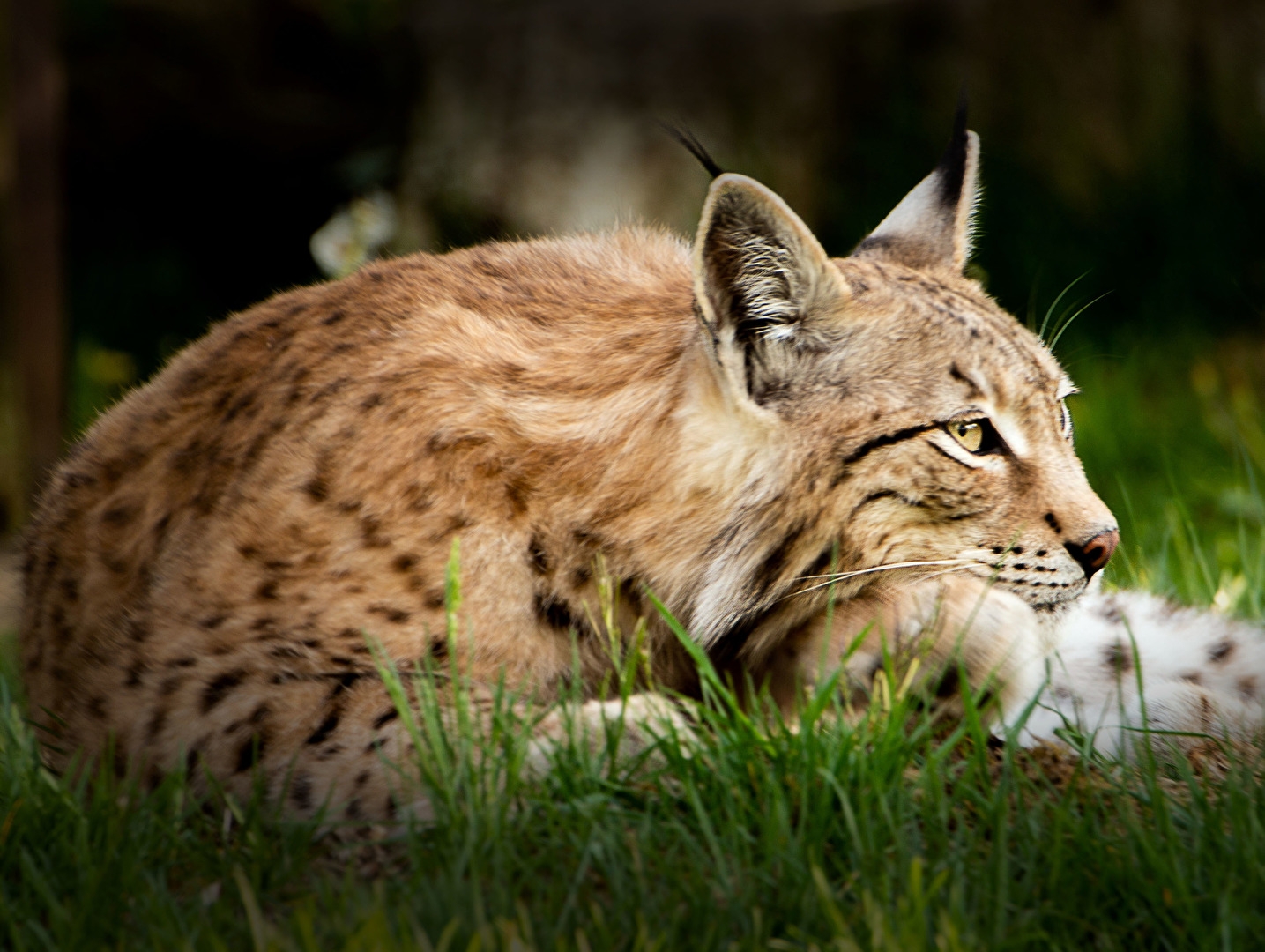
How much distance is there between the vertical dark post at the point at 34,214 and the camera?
484 cm

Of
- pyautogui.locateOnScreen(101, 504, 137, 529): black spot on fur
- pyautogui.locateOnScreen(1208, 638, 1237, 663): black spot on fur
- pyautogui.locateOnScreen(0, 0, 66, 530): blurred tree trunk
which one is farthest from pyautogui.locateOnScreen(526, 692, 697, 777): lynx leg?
pyautogui.locateOnScreen(0, 0, 66, 530): blurred tree trunk

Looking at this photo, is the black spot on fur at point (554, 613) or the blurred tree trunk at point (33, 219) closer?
the black spot on fur at point (554, 613)

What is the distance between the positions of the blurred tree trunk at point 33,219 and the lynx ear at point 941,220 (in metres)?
3.29

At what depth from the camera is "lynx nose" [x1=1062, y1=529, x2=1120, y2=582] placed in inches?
96.6

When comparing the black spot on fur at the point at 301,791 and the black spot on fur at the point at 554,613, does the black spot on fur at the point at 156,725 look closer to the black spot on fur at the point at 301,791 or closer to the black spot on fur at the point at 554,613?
the black spot on fur at the point at 301,791

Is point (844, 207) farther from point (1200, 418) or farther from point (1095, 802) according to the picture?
point (1095, 802)

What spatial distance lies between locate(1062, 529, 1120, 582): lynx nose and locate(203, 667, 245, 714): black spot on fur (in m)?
1.48

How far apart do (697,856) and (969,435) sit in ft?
3.38

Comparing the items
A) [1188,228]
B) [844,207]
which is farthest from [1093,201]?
[844,207]

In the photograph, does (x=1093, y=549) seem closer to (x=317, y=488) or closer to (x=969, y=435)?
(x=969, y=435)

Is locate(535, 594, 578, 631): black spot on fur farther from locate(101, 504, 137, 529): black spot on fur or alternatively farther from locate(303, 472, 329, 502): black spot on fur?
locate(101, 504, 137, 529): black spot on fur

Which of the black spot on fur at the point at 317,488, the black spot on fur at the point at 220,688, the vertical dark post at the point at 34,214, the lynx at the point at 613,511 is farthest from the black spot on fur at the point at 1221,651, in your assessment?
the vertical dark post at the point at 34,214

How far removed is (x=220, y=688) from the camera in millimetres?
2355

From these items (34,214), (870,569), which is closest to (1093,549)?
(870,569)
